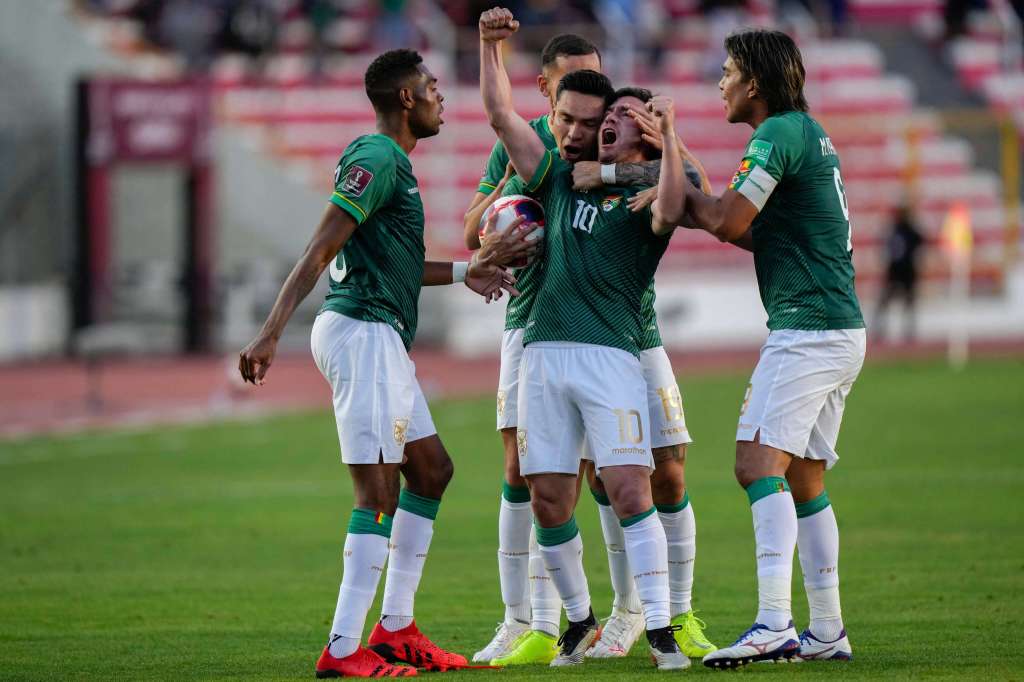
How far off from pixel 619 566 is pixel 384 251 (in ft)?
6.01

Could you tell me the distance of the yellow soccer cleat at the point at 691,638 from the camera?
7121 millimetres

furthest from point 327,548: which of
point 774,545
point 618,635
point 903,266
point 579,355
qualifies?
point 903,266

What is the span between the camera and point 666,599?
6.82 meters

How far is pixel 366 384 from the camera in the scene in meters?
6.96

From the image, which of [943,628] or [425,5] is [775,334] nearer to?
[943,628]

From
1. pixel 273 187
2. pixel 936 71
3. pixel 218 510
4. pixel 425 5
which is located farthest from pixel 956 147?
pixel 218 510

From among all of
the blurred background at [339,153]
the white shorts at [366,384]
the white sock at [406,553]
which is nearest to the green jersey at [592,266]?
the white shorts at [366,384]

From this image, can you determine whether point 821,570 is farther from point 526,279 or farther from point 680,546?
point 526,279

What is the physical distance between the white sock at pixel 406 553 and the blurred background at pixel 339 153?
16155 mm

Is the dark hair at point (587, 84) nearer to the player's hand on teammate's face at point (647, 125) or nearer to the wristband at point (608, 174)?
the player's hand on teammate's face at point (647, 125)

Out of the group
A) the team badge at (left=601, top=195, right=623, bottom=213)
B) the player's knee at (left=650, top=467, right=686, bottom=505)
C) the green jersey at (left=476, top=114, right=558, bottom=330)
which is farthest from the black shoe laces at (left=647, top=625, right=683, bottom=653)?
the team badge at (left=601, top=195, right=623, bottom=213)

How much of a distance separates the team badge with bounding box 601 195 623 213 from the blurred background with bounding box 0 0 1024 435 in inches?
654

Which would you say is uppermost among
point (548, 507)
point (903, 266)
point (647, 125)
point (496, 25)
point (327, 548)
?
point (496, 25)

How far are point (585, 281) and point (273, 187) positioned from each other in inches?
926
